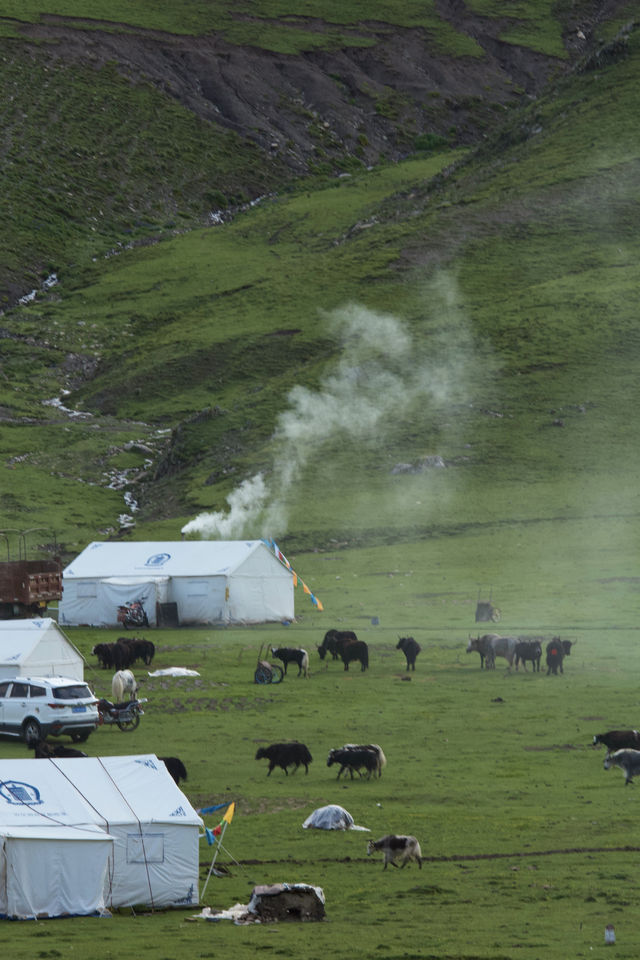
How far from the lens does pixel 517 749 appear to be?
40.8 metres

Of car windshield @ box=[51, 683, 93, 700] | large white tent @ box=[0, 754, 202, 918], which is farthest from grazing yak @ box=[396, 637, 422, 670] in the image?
large white tent @ box=[0, 754, 202, 918]

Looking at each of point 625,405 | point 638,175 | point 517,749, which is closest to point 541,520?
point 625,405

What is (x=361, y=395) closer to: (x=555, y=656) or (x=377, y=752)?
(x=555, y=656)

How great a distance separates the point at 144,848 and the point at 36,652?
70.8 feet

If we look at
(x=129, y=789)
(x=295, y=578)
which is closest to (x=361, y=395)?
(x=295, y=578)

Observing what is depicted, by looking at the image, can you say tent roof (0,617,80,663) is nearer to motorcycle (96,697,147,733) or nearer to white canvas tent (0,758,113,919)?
motorcycle (96,697,147,733)

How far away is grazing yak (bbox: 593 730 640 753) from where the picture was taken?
38500 mm

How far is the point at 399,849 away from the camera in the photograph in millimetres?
29250

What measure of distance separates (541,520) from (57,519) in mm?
35565

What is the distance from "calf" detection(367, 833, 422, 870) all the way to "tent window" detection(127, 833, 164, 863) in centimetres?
503

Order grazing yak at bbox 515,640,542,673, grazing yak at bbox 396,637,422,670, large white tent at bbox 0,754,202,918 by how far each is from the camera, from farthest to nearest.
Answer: grazing yak at bbox 396,637,422,670
grazing yak at bbox 515,640,542,673
large white tent at bbox 0,754,202,918

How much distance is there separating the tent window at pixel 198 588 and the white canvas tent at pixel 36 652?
21.6 meters

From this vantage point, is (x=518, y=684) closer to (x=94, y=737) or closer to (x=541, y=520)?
(x=94, y=737)

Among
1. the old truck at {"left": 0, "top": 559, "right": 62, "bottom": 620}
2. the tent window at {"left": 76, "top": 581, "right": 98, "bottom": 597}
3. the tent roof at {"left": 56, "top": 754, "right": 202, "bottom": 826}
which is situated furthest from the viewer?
the tent window at {"left": 76, "top": 581, "right": 98, "bottom": 597}
